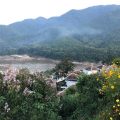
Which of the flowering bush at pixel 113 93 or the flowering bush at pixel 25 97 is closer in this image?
the flowering bush at pixel 113 93

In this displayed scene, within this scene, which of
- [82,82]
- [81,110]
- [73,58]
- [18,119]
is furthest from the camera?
[73,58]

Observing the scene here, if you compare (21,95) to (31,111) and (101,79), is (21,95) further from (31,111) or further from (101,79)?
(101,79)

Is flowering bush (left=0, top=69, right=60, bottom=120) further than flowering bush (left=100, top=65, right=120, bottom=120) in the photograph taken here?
Yes

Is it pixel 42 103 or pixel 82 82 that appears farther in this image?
pixel 82 82

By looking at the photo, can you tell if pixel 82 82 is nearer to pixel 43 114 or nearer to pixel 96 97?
pixel 96 97

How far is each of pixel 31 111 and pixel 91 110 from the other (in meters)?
1.48

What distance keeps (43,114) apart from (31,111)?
0.94ft

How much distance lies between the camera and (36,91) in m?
10.8

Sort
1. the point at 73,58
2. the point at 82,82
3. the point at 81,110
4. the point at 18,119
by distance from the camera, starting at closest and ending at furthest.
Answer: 1. the point at 18,119
2. the point at 81,110
3. the point at 82,82
4. the point at 73,58

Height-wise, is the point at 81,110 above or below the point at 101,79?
below

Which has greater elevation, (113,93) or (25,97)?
(113,93)

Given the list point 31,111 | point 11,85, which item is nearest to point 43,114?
point 31,111

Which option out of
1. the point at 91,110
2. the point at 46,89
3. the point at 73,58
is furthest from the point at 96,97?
the point at 73,58

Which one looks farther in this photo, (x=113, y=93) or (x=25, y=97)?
(x=25, y=97)
